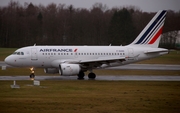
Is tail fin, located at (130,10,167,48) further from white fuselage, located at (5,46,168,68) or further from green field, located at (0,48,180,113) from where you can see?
green field, located at (0,48,180,113)

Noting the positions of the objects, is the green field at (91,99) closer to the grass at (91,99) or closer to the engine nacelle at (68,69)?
the grass at (91,99)

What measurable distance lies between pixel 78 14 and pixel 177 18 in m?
36.0

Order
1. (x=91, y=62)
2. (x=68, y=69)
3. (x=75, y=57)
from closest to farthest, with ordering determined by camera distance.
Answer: (x=68, y=69) → (x=91, y=62) → (x=75, y=57)

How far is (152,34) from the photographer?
4072 centimetres

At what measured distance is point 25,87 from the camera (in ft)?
94.5

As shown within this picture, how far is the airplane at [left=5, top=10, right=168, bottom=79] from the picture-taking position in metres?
36.5

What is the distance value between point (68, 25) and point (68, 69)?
62.3 m

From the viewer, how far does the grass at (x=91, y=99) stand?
19.6 metres

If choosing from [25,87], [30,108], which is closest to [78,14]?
[25,87]

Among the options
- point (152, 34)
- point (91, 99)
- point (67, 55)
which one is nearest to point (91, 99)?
point (91, 99)

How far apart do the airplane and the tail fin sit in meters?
→ 0.35

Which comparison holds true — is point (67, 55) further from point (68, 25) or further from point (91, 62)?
point (68, 25)

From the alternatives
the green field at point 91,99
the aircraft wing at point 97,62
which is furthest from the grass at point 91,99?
the aircraft wing at point 97,62

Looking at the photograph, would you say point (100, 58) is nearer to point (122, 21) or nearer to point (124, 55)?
point (124, 55)
